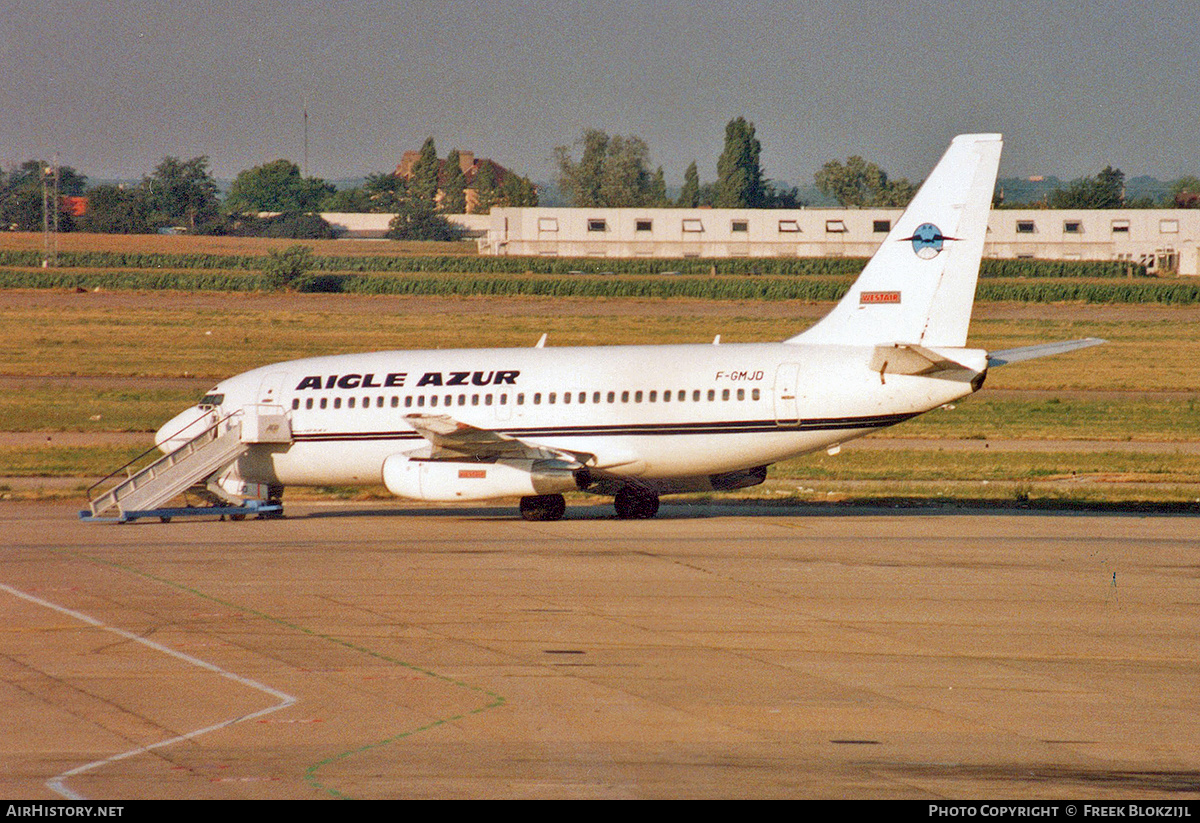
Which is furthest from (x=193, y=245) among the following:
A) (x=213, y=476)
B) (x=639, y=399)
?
(x=639, y=399)

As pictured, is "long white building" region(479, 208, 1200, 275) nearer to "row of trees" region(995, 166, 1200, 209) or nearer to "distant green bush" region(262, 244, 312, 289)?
"row of trees" region(995, 166, 1200, 209)

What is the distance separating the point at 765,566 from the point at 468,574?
530cm

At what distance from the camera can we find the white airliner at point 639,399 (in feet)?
97.9

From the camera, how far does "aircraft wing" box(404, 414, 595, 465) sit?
31.2 m

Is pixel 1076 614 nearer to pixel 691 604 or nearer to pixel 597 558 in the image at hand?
pixel 691 604

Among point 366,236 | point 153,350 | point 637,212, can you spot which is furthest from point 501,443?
point 366,236

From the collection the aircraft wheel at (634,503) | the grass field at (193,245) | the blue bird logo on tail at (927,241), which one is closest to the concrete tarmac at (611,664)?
the aircraft wheel at (634,503)

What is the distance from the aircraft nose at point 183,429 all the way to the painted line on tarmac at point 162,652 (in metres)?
11.6

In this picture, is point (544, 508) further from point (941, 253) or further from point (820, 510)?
point (941, 253)

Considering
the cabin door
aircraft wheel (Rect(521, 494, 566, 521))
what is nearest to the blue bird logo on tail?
the cabin door

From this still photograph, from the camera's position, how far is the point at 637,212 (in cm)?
13650

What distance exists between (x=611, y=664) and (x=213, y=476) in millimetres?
19146

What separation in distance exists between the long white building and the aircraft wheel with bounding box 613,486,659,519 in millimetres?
101357

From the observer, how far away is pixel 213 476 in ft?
114
